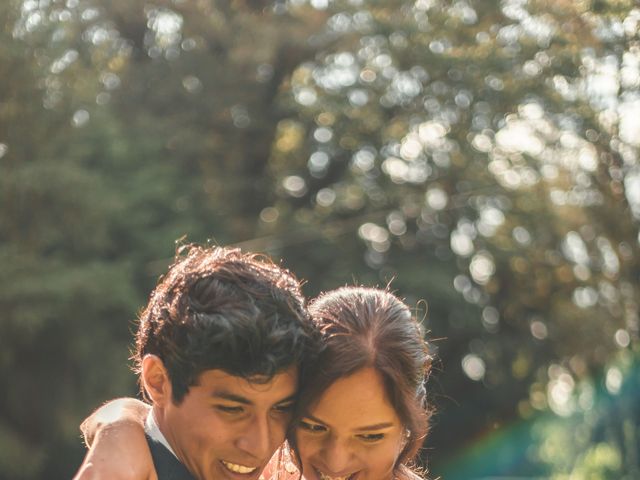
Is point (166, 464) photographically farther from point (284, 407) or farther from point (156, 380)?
point (284, 407)

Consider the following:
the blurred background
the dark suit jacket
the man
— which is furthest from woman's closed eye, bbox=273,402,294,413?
the blurred background

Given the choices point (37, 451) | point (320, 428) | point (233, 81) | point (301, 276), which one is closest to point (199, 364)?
point (320, 428)

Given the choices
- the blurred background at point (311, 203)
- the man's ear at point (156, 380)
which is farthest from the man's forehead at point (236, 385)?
the blurred background at point (311, 203)

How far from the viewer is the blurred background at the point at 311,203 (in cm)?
1474

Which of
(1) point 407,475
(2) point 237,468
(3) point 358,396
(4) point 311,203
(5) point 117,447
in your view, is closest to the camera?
(5) point 117,447

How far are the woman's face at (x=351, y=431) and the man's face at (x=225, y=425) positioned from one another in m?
0.26

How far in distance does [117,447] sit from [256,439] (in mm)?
314

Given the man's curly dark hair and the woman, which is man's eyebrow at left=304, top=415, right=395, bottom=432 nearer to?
the woman

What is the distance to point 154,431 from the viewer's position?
2.64 m

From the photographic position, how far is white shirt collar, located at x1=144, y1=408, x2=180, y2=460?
8.57 feet

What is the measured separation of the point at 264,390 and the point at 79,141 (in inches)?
554

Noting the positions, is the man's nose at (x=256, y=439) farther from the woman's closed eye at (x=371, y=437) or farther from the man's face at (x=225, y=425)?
the woman's closed eye at (x=371, y=437)

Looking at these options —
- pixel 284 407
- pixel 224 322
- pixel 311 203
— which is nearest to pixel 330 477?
pixel 284 407

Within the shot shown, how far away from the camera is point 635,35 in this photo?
5770 millimetres
